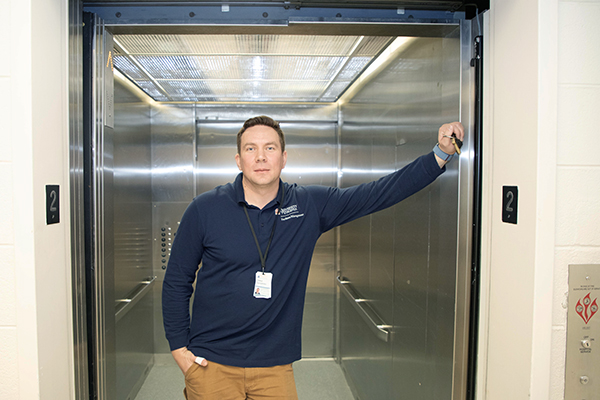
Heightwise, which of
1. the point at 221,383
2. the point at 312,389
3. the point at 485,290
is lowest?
the point at 312,389

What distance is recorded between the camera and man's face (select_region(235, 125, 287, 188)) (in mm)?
1639

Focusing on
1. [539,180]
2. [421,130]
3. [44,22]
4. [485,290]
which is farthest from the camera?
[421,130]

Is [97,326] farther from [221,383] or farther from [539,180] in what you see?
[539,180]

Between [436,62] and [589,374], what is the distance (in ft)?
4.58

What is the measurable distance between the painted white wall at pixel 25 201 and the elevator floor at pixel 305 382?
230cm

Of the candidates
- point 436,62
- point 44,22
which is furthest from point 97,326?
point 436,62

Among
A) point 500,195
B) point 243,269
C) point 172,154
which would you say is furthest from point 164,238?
point 500,195

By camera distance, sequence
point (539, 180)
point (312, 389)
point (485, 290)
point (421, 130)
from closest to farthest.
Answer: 1. point (539, 180)
2. point (485, 290)
3. point (421, 130)
4. point (312, 389)

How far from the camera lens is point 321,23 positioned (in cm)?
158

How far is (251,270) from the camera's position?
159 cm

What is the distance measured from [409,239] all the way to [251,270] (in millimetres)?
967

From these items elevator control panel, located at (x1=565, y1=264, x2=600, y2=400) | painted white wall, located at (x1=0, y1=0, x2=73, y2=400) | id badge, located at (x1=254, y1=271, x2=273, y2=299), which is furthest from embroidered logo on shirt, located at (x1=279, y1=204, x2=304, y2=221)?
elevator control panel, located at (x1=565, y1=264, x2=600, y2=400)

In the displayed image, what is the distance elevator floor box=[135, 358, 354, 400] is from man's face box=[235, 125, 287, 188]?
244 centimetres

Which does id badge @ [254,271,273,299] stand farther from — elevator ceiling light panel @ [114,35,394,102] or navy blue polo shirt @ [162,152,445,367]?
elevator ceiling light panel @ [114,35,394,102]
